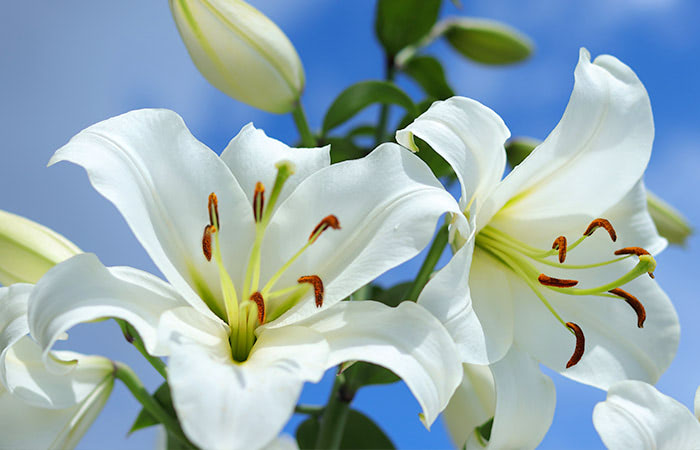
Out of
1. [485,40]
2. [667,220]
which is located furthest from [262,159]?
[485,40]

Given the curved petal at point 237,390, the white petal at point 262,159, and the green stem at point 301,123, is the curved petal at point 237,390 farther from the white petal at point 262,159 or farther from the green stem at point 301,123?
the green stem at point 301,123

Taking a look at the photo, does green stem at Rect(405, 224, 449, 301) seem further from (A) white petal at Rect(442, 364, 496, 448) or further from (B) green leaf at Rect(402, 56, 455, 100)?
(B) green leaf at Rect(402, 56, 455, 100)

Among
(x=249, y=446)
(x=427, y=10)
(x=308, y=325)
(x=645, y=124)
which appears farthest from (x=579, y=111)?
(x=427, y=10)

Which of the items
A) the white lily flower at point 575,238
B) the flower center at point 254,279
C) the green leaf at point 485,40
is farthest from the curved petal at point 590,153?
the green leaf at point 485,40

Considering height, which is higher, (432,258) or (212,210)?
(212,210)

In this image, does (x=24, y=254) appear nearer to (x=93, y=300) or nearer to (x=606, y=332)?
(x=93, y=300)

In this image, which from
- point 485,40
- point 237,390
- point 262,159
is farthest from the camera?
point 485,40
